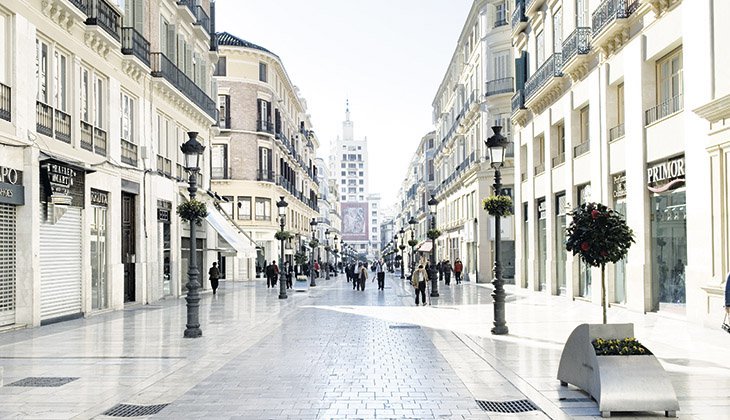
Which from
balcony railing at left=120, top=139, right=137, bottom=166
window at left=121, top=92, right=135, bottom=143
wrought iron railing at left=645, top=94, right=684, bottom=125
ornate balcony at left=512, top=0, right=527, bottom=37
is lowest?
balcony railing at left=120, top=139, right=137, bottom=166

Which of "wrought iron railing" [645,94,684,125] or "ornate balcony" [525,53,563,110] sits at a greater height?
"ornate balcony" [525,53,563,110]

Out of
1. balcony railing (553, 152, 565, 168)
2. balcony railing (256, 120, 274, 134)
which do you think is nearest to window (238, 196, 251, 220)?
balcony railing (256, 120, 274, 134)

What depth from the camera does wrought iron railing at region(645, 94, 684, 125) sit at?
1883cm

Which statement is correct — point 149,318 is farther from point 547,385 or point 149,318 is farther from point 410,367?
point 547,385

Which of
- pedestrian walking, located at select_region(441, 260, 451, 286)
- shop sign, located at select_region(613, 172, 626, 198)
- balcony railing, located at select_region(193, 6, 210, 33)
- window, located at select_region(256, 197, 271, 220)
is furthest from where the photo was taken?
window, located at select_region(256, 197, 271, 220)

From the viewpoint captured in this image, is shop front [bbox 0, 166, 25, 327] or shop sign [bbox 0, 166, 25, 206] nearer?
shop sign [bbox 0, 166, 25, 206]

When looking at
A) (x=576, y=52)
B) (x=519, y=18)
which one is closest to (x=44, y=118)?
(x=576, y=52)

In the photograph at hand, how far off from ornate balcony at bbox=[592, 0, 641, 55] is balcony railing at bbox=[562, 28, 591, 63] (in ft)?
Result: 2.86

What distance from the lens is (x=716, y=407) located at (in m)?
8.26

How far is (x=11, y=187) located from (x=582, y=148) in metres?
18.7

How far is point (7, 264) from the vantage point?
17.1 m

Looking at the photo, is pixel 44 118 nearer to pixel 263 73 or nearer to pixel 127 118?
pixel 127 118

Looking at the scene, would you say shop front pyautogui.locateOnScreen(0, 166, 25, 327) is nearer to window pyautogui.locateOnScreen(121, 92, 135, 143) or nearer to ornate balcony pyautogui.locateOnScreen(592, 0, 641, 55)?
window pyautogui.locateOnScreen(121, 92, 135, 143)

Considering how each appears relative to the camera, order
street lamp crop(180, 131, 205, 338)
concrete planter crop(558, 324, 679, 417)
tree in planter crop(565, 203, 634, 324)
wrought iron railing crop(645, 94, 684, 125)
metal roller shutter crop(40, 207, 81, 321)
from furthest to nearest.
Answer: wrought iron railing crop(645, 94, 684, 125), metal roller shutter crop(40, 207, 81, 321), street lamp crop(180, 131, 205, 338), tree in planter crop(565, 203, 634, 324), concrete planter crop(558, 324, 679, 417)
